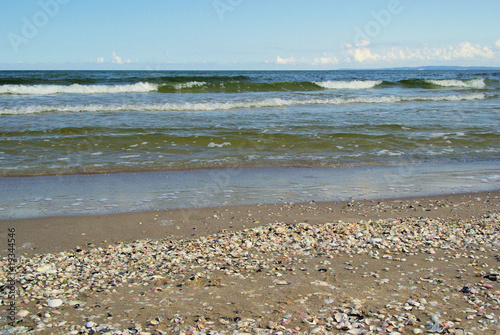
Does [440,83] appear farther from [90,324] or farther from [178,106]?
[90,324]

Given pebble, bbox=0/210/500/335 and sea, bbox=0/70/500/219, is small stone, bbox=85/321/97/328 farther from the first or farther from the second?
sea, bbox=0/70/500/219

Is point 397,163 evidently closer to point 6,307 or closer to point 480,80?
point 6,307

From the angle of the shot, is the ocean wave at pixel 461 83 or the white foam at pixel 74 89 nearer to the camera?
the white foam at pixel 74 89

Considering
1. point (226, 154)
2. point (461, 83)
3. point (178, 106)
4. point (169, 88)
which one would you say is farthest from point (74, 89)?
point (461, 83)

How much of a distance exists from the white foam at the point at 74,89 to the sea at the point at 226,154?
10.0 metres

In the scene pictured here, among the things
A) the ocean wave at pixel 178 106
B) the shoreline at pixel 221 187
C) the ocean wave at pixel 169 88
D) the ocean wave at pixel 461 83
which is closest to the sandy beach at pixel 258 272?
the shoreline at pixel 221 187

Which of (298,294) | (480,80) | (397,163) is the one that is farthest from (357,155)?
(480,80)

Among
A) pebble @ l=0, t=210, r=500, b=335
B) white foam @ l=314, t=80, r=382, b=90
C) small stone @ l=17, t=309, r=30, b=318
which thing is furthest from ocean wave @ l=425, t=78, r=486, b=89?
small stone @ l=17, t=309, r=30, b=318

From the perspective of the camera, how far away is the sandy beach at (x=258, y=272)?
10.8 ft

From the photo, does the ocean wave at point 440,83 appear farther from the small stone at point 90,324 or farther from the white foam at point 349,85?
the small stone at point 90,324

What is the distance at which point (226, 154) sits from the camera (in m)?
10.5

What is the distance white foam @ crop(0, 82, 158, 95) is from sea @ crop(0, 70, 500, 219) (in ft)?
32.8

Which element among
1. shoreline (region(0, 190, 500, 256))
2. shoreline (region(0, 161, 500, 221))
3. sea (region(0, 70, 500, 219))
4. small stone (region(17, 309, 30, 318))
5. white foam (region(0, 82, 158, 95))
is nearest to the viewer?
small stone (region(17, 309, 30, 318))

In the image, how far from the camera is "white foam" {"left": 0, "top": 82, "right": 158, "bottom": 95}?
27.5 meters
